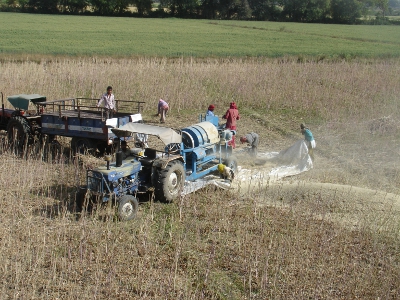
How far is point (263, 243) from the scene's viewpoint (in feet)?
24.6

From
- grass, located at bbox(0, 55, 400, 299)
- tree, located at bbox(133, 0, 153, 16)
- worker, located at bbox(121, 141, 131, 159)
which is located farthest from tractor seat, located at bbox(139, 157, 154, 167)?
tree, located at bbox(133, 0, 153, 16)

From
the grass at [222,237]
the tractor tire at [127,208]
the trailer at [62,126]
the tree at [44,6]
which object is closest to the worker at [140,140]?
the grass at [222,237]

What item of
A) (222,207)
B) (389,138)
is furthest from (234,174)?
(389,138)

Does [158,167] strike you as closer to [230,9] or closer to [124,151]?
[124,151]

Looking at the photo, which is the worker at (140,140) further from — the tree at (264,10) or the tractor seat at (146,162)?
the tree at (264,10)

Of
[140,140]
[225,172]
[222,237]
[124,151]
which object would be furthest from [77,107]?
[222,237]

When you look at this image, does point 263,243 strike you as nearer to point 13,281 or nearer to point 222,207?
point 222,207

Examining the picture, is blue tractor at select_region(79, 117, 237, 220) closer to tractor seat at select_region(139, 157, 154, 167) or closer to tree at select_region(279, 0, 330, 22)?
tractor seat at select_region(139, 157, 154, 167)

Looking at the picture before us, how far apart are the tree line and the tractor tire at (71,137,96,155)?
5793 centimetres

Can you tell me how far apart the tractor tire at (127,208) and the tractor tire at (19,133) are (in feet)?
17.5

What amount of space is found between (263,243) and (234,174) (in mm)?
3253

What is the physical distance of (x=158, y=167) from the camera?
896 centimetres

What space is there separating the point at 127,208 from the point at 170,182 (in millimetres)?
1077

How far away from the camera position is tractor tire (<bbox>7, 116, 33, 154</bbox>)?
498 inches
